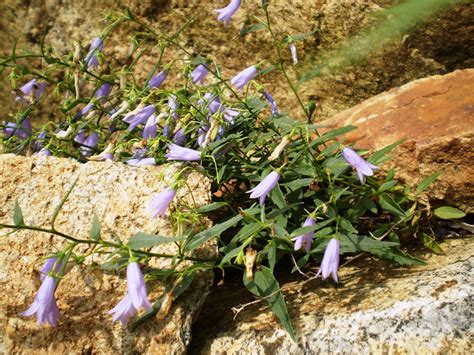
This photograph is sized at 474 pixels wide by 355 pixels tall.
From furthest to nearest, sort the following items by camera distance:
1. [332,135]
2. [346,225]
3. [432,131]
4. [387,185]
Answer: [432,131], [332,135], [387,185], [346,225]

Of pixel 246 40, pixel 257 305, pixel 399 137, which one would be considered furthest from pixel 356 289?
pixel 246 40

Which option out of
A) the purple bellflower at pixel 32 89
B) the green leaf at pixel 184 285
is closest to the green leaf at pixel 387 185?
the green leaf at pixel 184 285

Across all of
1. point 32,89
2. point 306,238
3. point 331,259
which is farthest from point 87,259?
point 32,89

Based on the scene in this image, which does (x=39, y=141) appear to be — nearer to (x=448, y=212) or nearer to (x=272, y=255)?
(x=272, y=255)

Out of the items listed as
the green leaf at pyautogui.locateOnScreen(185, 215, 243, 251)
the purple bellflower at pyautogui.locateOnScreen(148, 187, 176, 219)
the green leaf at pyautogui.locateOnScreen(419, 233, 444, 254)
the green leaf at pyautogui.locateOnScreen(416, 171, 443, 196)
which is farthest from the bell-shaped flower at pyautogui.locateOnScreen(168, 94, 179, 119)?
the green leaf at pyautogui.locateOnScreen(419, 233, 444, 254)

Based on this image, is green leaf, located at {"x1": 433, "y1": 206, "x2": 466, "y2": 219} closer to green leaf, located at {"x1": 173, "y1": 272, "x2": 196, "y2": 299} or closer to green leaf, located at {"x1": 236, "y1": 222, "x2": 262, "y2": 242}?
green leaf, located at {"x1": 236, "y1": 222, "x2": 262, "y2": 242}

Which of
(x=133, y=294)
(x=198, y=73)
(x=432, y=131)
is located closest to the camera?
(x=133, y=294)

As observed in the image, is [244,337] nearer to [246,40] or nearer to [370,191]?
[370,191]
